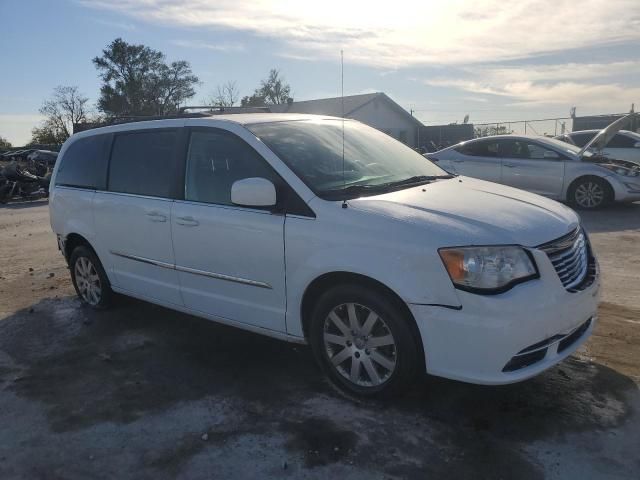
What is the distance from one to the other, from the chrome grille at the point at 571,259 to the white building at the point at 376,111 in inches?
1251

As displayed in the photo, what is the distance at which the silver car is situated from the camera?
10.5 metres

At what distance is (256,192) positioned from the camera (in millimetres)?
3631

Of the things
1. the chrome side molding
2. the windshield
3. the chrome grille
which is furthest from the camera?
Result: the chrome side molding

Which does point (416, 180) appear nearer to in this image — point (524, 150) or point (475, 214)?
point (475, 214)

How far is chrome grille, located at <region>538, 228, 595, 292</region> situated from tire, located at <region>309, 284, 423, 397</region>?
2.97 ft

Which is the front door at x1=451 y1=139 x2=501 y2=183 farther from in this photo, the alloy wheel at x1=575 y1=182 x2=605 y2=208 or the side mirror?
Result: the side mirror

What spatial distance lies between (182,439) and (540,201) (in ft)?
9.35

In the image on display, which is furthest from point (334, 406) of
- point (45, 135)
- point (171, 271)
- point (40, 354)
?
point (45, 135)

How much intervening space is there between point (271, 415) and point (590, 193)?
30.2ft

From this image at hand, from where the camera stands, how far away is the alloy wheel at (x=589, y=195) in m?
10.6

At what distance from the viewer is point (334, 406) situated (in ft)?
11.7

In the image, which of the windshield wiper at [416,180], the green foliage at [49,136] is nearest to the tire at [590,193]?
the windshield wiper at [416,180]

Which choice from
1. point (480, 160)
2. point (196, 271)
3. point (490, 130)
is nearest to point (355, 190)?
point (196, 271)

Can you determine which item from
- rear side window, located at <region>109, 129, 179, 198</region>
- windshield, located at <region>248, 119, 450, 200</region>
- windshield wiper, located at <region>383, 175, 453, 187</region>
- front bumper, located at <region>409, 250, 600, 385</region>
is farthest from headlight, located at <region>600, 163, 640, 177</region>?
rear side window, located at <region>109, 129, 179, 198</region>
